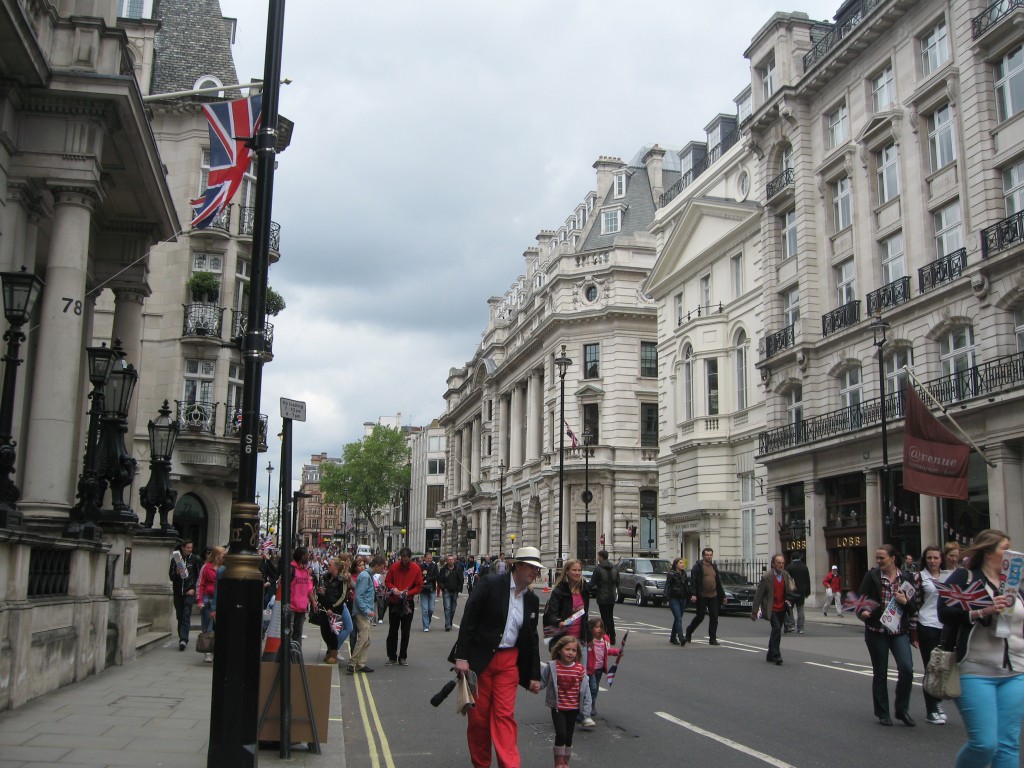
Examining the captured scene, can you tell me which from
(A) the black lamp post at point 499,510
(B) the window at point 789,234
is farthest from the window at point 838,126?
(A) the black lamp post at point 499,510

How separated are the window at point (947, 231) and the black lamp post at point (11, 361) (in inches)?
993

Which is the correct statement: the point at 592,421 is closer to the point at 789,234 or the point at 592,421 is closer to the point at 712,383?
the point at 712,383

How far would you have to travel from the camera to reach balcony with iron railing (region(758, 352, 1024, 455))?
26.1m

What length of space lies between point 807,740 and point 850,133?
1171 inches

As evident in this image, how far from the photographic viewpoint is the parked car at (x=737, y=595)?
1256 inches

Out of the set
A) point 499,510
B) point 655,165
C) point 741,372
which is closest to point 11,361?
point 741,372

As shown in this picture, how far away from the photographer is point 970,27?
94.0 feet

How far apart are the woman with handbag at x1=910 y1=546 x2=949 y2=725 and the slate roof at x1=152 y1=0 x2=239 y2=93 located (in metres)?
32.9

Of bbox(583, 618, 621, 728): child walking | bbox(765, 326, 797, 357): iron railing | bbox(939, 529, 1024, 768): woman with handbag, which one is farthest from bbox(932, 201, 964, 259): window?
bbox(939, 529, 1024, 768): woman with handbag

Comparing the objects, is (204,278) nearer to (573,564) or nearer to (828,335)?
(828,335)

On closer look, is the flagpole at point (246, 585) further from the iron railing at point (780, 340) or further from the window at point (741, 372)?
the window at point (741, 372)

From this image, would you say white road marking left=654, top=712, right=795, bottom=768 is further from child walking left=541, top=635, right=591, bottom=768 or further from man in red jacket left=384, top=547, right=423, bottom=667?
man in red jacket left=384, top=547, right=423, bottom=667

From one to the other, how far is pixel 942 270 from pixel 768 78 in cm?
1503

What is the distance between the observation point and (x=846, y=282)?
35.0m
